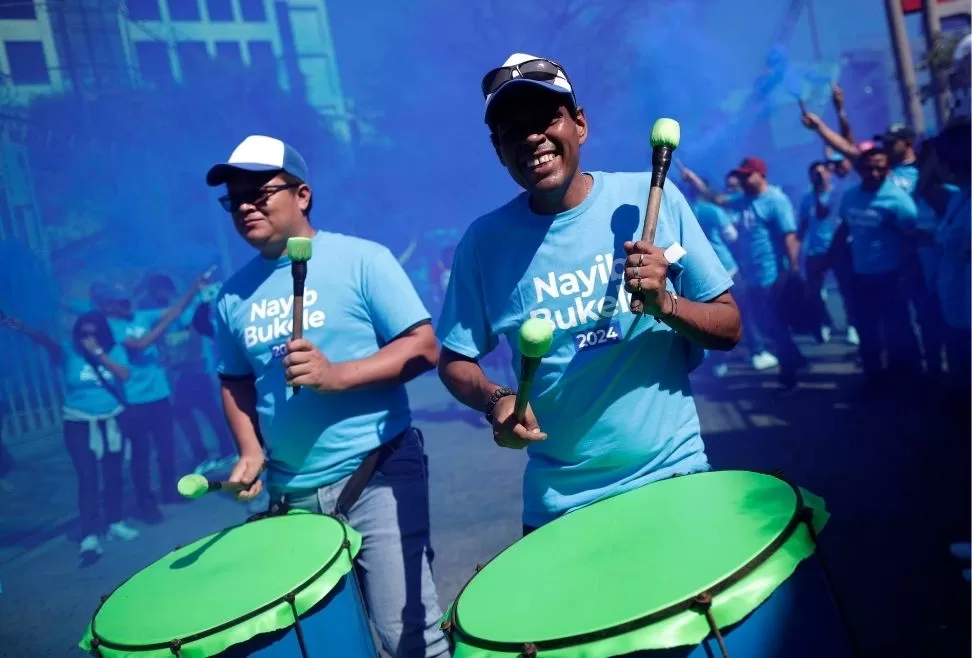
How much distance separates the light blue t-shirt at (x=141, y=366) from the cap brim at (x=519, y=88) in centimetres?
527

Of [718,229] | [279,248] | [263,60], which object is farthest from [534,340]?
[263,60]

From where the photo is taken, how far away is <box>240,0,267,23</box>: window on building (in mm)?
7777

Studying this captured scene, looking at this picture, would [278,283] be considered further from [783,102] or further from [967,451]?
[783,102]

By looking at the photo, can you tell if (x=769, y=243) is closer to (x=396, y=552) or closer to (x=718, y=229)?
(x=718, y=229)

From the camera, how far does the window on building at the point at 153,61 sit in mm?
7164

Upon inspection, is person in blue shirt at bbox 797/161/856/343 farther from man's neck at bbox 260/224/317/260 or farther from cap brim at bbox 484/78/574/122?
cap brim at bbox 484/78/574/122

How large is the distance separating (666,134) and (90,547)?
5225 millimetres

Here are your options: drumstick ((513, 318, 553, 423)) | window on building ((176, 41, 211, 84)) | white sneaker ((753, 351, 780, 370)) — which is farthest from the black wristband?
white sneaker ((753, 351, 780, 370))

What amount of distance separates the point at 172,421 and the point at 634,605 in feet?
19.9

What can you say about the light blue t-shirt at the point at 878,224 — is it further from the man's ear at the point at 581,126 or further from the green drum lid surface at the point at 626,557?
the green drum lid surface at the point at 626,557

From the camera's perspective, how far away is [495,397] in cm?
185

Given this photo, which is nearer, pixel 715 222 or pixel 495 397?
pixel 495 397

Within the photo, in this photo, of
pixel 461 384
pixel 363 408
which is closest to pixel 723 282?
pixel 461 384

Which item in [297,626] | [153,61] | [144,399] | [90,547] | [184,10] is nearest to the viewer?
[297,626]
